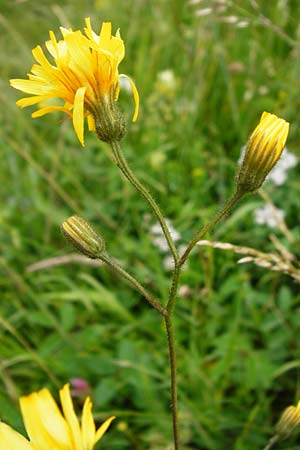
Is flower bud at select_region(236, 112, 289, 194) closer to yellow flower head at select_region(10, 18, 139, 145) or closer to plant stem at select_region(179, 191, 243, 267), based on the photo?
plant stem at select_region(179, 191, 243, 267)

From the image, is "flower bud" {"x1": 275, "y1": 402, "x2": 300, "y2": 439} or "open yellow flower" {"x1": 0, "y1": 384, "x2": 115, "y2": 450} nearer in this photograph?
"open yellow flower" {"x1": 0, "y1": 384, "x2": 115, "y2": 450}

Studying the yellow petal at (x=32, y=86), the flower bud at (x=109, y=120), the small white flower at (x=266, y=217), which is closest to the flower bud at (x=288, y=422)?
the flower bud at (x=109, y=120)

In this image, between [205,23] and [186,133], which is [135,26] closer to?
[205,23]

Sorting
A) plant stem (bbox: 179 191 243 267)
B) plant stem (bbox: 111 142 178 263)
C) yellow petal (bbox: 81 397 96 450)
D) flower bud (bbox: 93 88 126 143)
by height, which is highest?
flower bud (bbox: 93 88 126 143)

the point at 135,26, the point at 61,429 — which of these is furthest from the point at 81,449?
the point at 135,26

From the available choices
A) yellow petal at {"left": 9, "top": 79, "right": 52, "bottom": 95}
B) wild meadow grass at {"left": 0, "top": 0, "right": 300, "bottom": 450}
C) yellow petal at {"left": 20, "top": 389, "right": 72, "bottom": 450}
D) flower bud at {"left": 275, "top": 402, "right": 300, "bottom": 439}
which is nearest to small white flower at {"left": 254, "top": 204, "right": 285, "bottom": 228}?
wild meadow grass at {"left": 0, "top": 0, "right": 300, "bottom": 450}

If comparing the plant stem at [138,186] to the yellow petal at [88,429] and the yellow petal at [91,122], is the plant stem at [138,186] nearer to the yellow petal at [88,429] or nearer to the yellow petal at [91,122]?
the yellow petal at [91,122]
